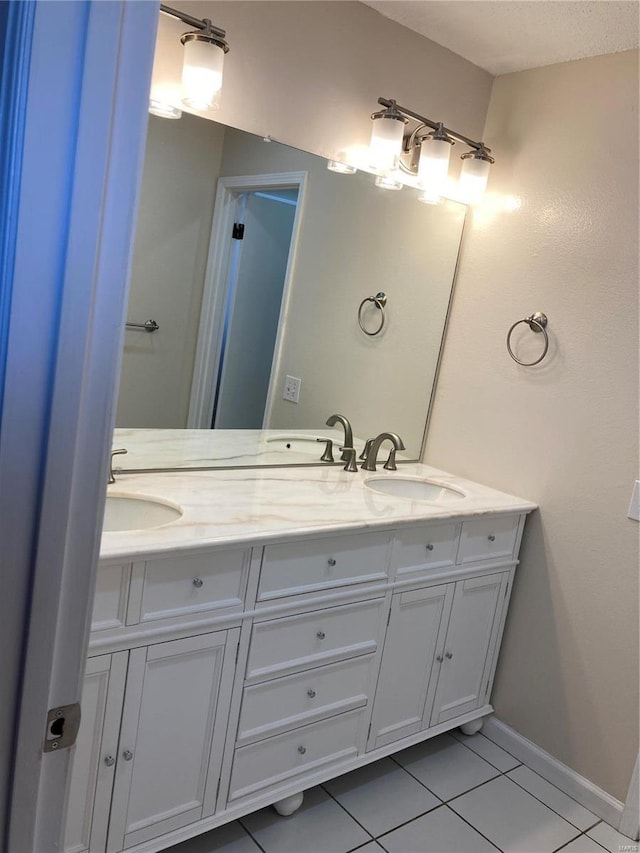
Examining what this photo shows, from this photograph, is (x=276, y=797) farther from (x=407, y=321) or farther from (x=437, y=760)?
(x=407, y=321)

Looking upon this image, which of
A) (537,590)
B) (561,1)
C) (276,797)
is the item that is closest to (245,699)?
(276,797)

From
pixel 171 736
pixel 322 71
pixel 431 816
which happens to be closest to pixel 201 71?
pixel 322 71

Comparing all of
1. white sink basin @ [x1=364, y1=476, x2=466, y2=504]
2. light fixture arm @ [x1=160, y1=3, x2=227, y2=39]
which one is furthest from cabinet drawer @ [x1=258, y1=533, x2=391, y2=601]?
light fixture arm @ [x1=160, y1=3, x2=227, y2=39]

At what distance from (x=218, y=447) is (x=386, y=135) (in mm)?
1100

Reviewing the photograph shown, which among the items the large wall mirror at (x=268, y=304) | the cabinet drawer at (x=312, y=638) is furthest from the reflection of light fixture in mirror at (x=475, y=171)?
the cabinet drawer at (x=312, y=638)

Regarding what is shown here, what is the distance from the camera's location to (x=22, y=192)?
1.82ft

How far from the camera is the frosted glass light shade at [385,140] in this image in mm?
2225

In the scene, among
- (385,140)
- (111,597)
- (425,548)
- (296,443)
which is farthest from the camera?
(296,443)

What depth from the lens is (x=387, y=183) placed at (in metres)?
2.43

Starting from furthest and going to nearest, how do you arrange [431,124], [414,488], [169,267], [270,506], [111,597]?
[414,488], [431,124], [169,267], [270,506], [111,597]

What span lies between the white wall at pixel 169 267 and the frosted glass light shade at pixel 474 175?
2.97 ft

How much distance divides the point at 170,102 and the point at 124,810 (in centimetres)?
174

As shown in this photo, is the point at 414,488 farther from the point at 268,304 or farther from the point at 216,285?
the point at 216,285

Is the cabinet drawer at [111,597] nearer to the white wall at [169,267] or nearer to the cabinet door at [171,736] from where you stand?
the cabinet door at [171,736]
